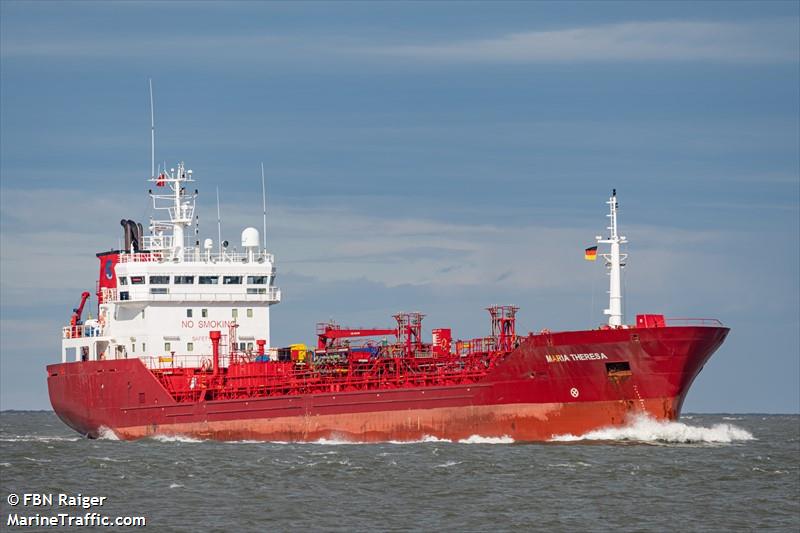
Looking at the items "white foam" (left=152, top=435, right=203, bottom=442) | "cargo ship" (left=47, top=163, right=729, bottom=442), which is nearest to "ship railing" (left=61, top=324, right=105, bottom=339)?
"cargo ship" (left=47, top=163, right=729, bottom=442)

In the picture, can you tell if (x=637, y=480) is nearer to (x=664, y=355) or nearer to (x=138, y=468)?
(x=664, y=355)

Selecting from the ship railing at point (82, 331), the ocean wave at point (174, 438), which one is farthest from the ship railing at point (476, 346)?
the ship railing at point (82, 331)

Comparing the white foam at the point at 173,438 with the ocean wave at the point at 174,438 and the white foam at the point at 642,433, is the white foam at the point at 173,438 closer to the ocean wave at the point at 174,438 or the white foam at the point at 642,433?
the ocean wave at the point at 174,438

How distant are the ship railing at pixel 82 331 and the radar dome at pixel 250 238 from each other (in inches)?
284

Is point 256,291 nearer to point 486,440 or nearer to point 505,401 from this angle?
point 486,440

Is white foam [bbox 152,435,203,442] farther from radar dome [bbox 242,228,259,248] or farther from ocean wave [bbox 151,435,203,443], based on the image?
radar dome [bbox 242,228,259,248]

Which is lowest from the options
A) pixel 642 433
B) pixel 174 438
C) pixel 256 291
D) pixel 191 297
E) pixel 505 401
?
pixel 174 438

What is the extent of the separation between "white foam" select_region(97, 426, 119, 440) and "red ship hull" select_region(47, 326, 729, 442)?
1501 millimetres

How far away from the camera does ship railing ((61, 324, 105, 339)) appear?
5481 centimetres

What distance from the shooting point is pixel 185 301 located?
5206 centimetres

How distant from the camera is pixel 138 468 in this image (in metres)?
37.8

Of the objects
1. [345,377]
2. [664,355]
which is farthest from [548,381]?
[345,377]

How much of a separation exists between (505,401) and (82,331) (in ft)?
72.9

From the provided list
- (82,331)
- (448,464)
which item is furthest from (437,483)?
(82,331)
